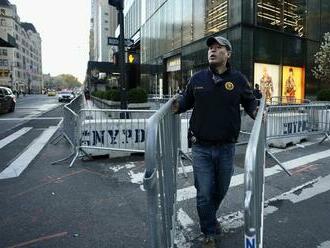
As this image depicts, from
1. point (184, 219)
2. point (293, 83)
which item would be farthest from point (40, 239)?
point (293, 83)

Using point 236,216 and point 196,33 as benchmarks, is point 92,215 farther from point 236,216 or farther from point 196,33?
point 196,33

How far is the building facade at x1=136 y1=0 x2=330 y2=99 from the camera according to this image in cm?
2423

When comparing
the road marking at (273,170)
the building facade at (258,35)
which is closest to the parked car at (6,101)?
the building facade at (258,35)

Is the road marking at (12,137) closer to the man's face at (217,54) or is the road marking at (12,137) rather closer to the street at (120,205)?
the street at (120,205)

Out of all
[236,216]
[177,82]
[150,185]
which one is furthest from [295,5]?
[150,185]

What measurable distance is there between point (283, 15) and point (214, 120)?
2451cm

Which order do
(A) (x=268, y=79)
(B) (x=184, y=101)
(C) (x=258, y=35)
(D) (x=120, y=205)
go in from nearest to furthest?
(B) (x=184, y=101), (D) (x=120, y=205), (C) (x=258, y=35), (A) (x=268, y=79)

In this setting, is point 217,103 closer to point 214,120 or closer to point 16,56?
point 214,120

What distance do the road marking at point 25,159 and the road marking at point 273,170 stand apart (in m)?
3.33

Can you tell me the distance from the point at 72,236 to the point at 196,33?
27110mm

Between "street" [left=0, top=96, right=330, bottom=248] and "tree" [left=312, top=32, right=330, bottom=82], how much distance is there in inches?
757

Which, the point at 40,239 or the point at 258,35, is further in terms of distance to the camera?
the point at 258,35

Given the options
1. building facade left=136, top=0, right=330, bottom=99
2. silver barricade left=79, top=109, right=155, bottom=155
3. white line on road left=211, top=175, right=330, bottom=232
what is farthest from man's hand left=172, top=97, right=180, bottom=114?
building facade left=136, top=0, right=330, bottom=99

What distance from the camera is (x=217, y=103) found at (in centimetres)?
400
